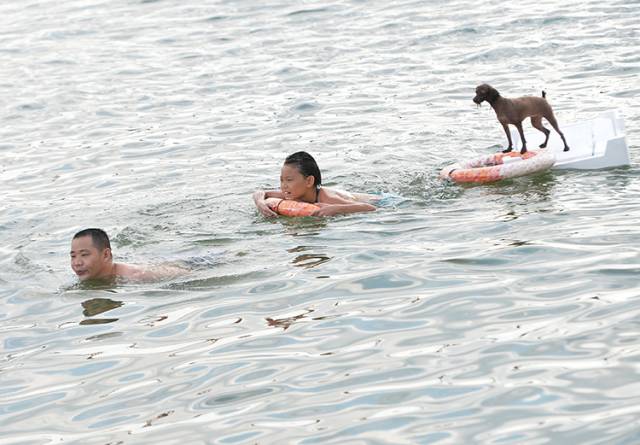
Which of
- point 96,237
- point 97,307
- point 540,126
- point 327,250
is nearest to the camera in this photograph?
point 97,307

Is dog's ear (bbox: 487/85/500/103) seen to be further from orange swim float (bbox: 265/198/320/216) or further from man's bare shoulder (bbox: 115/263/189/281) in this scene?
man's bare shoulder (bbox: 115/263/189/281)

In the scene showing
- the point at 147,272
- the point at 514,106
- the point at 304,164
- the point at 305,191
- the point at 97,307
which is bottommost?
the point at 97,307

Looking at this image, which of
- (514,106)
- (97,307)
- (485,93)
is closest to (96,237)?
(97,307)

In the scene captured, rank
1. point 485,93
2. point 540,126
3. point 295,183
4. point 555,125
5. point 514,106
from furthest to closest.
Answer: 1. point 540,126
2. point 555,125
3. point 295,183
4. point 514,106
5. point 485,93

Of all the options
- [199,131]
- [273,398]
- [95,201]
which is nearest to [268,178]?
[95,201]

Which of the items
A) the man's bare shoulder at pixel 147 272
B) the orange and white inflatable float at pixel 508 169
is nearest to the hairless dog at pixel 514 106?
the orange and white inflatable float at pixel 508 169

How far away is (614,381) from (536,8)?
15700 millimetres

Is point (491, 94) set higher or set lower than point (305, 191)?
higher

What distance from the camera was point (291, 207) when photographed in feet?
35.7

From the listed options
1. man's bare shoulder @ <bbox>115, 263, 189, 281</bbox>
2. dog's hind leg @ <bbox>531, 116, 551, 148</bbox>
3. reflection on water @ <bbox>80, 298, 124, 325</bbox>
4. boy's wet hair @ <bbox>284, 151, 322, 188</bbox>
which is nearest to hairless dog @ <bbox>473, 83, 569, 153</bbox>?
dog's hind leg @ <bbox>531, 116, 551, 148</bbox>

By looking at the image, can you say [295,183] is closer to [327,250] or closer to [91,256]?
[327,250]

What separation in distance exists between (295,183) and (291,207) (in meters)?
0.36

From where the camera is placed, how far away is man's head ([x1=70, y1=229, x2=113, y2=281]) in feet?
30.0

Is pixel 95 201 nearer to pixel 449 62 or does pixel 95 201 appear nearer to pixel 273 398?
pixel 273 398
